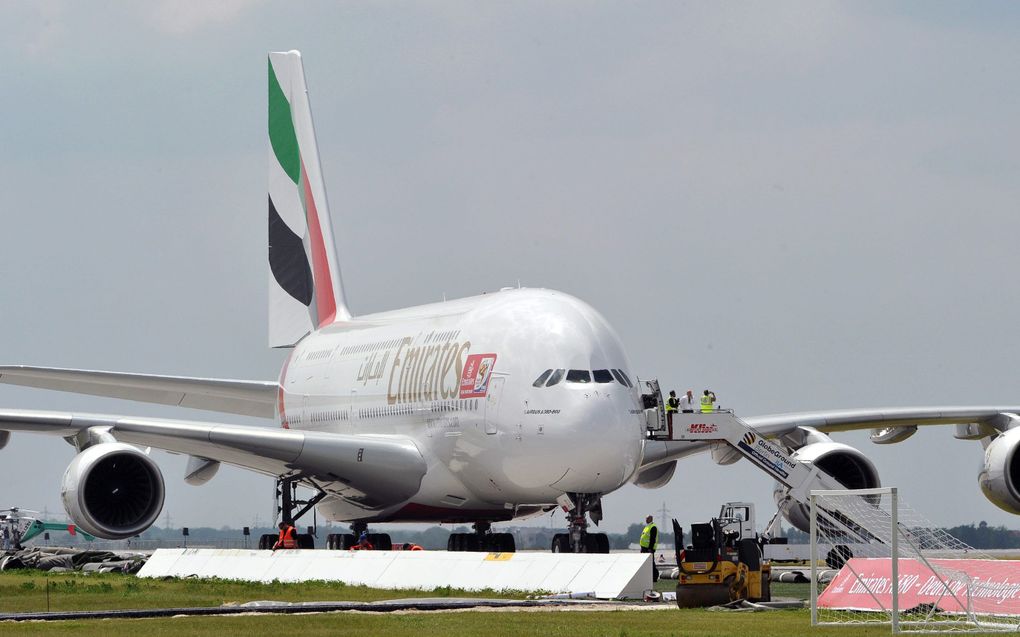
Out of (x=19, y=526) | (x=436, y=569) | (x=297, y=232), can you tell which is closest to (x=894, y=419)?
(x=436, y=569)

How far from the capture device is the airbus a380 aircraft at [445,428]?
2533 centimetres

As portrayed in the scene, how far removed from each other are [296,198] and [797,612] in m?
25.0

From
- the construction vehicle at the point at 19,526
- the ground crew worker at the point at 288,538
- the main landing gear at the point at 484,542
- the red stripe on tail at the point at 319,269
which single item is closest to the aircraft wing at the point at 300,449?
the ground crew worker at the point at 288,538

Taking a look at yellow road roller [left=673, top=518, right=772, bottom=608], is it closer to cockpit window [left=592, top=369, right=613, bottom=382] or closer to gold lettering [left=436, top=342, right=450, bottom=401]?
cockpit window [left=592, top=369, right=613, bottom=382]

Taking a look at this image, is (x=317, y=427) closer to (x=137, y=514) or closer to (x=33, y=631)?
(x=137, y=514)

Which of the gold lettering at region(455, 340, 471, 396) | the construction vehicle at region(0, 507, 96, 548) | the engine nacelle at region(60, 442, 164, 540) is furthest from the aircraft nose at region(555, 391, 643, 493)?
the construction vehicle at region(0, 507, 96, 548)

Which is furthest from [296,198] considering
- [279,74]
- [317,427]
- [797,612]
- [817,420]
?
[797,612]

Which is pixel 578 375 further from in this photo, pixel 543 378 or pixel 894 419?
pixel 894 419

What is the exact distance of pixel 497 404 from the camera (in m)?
26.2

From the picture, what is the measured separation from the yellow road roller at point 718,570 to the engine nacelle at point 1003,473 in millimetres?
10530

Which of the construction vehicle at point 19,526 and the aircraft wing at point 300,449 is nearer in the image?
the aircraft wing at point 300,449

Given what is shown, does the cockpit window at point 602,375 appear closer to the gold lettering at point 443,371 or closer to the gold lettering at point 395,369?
the gold lettering at point 443,371

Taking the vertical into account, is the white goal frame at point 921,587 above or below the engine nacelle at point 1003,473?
below

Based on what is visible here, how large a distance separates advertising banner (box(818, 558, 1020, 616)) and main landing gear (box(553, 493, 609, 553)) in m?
6.12
